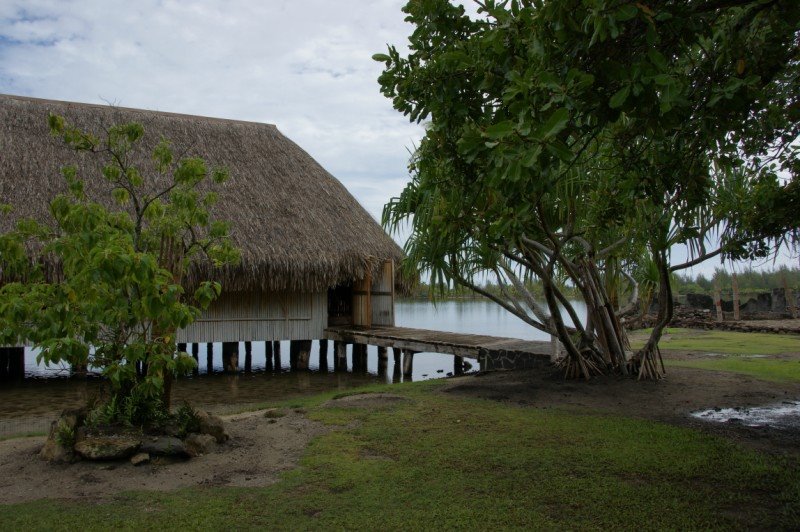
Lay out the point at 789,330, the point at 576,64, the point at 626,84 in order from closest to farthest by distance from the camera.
Answer: the point at 626,84
the point at 576,64
the point at 789,330

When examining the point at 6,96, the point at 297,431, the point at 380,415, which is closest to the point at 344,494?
the point at 297,431

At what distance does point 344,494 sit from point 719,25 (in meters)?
3.42

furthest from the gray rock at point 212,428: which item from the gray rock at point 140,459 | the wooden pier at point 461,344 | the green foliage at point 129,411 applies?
the wooden pier at point 461,344

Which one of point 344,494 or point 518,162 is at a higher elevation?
point 518,162

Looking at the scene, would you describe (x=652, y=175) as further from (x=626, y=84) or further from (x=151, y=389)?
(x=151, y=389)

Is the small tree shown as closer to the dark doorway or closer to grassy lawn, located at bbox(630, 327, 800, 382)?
grassy lawn, located at bbox(630, 327, 800, 382)

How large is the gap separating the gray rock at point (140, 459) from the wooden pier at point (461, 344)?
17.5 feet

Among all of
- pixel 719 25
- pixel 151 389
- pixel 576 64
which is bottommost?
pixel 151 389

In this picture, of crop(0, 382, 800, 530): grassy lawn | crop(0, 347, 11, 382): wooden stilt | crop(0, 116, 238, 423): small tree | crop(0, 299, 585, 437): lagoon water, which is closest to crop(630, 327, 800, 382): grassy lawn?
crop(0, 382, 800, 530): grassy lawn

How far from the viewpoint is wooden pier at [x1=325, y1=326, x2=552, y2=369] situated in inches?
350

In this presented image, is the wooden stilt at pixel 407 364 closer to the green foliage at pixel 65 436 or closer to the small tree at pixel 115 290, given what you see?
the small tree at pixel 115 290

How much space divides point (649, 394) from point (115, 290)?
490 centimetres

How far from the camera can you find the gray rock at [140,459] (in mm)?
4402

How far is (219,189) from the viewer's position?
13.6 m
